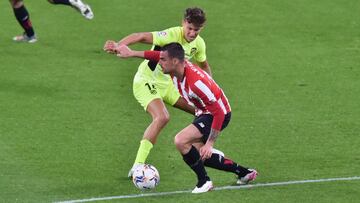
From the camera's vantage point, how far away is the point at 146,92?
13273 mm

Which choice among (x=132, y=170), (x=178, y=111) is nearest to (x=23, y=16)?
(x=178, y=111)

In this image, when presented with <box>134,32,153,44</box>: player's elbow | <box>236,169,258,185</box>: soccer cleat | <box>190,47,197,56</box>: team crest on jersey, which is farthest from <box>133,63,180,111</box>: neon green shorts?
<box>236,169,258,185</box>: soccer cleat

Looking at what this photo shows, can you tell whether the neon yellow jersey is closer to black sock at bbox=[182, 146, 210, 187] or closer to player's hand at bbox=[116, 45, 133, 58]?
player's hand at bbox=[116, 45, 133, 58]

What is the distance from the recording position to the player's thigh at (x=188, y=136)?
1192 cm

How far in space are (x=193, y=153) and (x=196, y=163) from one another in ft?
0.46

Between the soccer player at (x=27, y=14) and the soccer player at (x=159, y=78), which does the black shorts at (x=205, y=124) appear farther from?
the soccer player at (x=27, y=14)

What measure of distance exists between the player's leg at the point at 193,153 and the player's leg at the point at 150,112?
903 millimetres

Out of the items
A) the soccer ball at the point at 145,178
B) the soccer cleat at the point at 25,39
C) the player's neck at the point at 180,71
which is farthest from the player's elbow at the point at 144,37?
the soccer cleat at the point at 25,39

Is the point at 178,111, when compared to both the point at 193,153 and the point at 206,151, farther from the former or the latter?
the point at 206,151

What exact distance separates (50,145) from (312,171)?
403 cm

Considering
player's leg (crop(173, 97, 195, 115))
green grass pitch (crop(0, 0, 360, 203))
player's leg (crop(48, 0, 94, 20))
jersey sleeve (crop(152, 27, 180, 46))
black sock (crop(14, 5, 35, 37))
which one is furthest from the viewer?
black sock (crop(14, 5, 35, 37))

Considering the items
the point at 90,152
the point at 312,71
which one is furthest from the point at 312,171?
the point at 312,71

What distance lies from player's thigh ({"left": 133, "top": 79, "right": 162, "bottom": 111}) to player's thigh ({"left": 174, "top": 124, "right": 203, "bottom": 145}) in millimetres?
1345

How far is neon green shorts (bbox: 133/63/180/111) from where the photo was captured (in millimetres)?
13266
